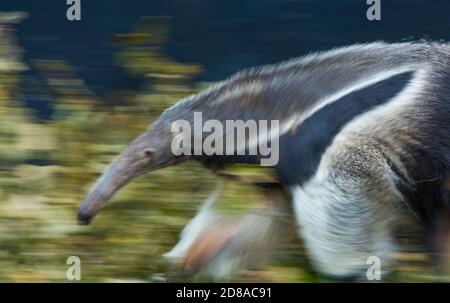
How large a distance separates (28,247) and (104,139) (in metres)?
1.03

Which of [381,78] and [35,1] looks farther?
[35,1]

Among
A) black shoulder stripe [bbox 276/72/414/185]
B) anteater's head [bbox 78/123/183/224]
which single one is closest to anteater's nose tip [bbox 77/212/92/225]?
anteater's head [bbox 78/123/183/224]

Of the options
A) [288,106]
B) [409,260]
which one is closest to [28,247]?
[288,106]

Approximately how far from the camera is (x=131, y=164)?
6.61 m

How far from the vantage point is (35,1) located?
791 cm

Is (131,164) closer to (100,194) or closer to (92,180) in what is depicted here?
(100,194)

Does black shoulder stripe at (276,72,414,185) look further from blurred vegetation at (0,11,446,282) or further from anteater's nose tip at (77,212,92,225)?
anteater's nose tip at (77,212,92,225)

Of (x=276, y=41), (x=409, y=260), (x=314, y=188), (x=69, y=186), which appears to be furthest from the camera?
(x=276, y=41)

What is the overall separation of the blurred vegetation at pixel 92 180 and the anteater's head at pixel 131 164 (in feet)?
0.86

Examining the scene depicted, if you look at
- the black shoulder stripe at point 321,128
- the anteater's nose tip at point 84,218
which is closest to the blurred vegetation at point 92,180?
the anteater's nose tip at point 84,218

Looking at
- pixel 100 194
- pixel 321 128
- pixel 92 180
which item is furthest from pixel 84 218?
pixel 321 128

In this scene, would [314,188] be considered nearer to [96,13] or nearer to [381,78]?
[381,78]

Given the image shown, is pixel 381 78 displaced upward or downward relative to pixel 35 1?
downward
